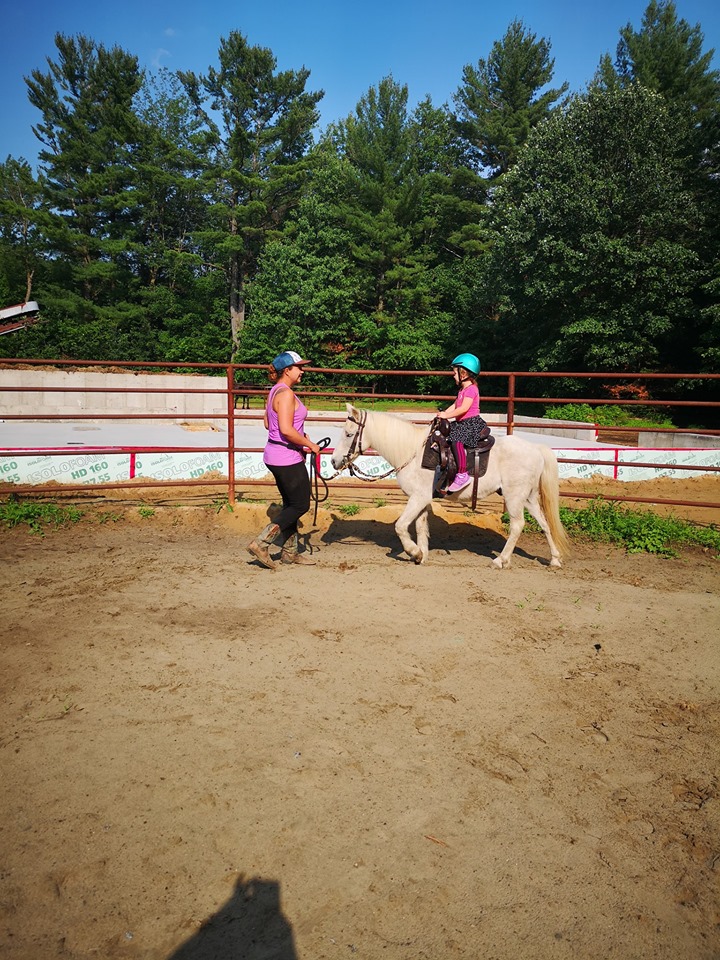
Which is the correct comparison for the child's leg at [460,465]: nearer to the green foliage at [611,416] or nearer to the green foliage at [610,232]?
the green foliage at [611,416]

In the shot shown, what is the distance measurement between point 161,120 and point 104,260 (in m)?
9.55

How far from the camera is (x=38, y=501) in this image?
7652mm

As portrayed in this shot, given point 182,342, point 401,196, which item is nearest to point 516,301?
point 401,196

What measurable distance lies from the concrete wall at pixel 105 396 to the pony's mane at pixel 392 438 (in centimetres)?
1468

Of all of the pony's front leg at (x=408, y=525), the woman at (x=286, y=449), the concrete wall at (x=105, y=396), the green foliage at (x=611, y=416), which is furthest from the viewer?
the concrete wall at (x=105, y=396)

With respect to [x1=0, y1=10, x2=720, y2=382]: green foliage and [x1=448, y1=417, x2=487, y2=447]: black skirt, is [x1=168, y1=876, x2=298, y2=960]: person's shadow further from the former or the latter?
[x1=0, y1=10, x2=720, y2=382]: green foliage

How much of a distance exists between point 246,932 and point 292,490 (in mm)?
3763

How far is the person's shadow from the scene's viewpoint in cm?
192

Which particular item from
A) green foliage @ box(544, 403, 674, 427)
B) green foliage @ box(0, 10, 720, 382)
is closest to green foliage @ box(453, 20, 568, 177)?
green foliage @ box(0, 10, 720, 382)

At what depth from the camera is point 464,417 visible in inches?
231

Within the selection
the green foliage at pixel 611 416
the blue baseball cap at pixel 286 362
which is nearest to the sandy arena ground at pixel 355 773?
the blue baseball cap at pixel 286 362

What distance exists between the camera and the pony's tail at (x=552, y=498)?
20.0 feet

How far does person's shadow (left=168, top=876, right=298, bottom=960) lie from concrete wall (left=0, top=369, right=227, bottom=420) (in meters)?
18.5

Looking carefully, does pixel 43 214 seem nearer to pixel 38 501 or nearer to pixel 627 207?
pixel 627 207
